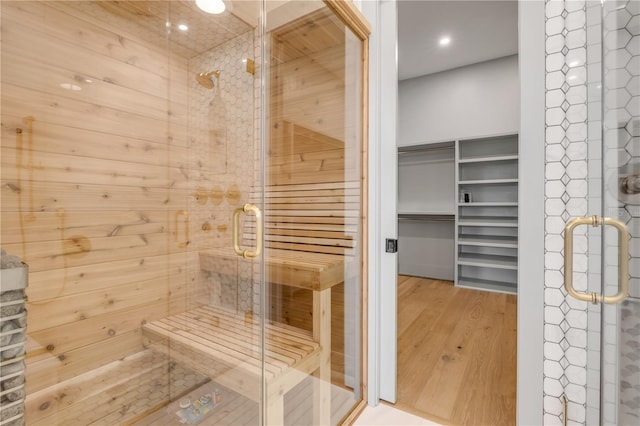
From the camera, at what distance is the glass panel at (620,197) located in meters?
0.67

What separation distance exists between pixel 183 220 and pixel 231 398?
724 millimetres

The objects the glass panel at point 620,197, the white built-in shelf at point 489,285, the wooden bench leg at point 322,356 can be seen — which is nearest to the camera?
the glass panel at point 620,197

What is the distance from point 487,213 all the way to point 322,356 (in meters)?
3.45

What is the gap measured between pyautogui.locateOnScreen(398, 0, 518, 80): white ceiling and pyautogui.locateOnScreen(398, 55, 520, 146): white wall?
17cm

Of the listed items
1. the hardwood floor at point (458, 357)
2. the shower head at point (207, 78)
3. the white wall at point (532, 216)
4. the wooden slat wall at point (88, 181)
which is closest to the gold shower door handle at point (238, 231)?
the wooden slat wall at point (88, 181)

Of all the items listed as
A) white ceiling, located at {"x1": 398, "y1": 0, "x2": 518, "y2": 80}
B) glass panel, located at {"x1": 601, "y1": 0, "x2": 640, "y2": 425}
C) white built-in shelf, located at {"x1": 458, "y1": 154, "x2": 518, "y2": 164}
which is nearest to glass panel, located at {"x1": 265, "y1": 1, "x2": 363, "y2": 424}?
glass panel, located at {"x1": 601, "y1": 0, "x2": 640, "y2": 425}

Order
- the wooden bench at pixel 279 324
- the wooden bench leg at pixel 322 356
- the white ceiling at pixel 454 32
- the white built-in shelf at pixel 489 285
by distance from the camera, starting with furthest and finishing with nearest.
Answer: the white built-in shelf at pixel 489 285
the white ceiling at pixel 454 32
the wooden bench leg at pixel 322 356
the wooden bench at pixel 279 324

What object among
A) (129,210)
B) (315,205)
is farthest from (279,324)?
(129,210)

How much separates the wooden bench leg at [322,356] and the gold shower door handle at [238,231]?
1.25 feet

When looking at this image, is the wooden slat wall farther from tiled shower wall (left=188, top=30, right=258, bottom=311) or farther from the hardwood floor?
the hardwood floor

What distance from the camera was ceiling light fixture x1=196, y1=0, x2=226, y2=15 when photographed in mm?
1220

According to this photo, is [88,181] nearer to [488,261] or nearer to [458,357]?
[458,357]

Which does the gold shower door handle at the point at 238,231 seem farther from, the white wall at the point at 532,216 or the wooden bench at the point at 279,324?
the white wall at the point at 532,216

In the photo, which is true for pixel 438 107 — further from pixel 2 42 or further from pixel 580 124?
pixel 2 42
